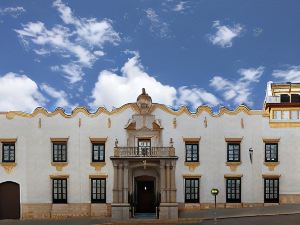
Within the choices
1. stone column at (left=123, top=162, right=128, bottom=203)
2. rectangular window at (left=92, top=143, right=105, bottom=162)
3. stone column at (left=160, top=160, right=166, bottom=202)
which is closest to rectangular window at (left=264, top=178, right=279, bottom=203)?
stone column at (left=160, top=160, right=166, bottom=202)

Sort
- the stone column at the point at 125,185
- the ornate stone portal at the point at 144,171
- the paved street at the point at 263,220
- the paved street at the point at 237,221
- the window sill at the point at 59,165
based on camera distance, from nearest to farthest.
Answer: the paved street at the point at 263,220, the paved street at the point at 237,221, the ornate stone portal at the point at 144,171, the stone column at the point at 125,185, the window sill at the point at 59,165

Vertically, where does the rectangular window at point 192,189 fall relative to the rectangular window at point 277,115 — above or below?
below

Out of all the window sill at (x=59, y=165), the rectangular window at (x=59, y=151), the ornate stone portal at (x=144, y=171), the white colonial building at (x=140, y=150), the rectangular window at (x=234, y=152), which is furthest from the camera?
the rectangular window at (x=59, y=151)

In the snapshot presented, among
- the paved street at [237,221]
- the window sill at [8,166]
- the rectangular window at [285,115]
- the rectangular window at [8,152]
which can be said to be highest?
the rectangular window at [285,115]

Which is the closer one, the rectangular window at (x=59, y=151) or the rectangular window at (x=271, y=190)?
the rectangular window at (x=271, y=190)

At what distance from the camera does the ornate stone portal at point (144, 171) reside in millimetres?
28531

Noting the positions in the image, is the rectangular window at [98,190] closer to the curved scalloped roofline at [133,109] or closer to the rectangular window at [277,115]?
the curved scalloped roofline at [133,109]

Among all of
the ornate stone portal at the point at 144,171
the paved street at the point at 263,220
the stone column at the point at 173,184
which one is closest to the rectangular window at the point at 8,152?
Result: the ornate stone portal at the point at 144,171

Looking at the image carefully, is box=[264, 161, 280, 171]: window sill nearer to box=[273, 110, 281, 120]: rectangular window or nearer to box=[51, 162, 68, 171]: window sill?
box=[273, 110, 281, 120]: rectangular window

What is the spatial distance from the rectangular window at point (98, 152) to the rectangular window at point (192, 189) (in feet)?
21.4

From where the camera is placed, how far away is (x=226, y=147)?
3023 cm

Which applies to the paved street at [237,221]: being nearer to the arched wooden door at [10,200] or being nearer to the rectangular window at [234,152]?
the arched wooden door at [10,200]

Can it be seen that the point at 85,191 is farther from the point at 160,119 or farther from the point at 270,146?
the point at 270,146

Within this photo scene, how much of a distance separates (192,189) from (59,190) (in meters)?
9.89
